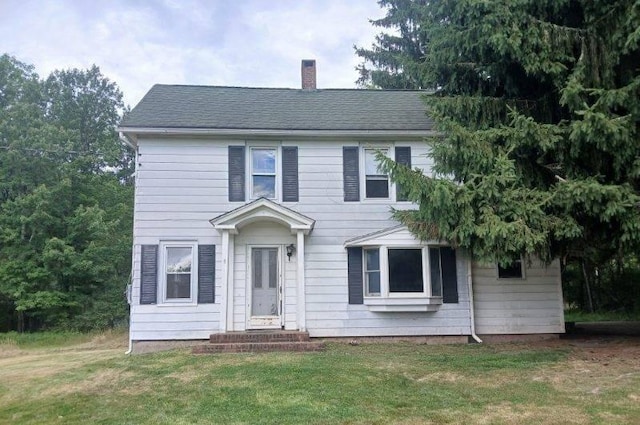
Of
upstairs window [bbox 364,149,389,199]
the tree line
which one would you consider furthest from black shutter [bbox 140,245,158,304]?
the tree line

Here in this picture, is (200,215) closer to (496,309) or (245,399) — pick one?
(245,399)

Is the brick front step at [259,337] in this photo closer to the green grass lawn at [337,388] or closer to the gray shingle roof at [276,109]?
the green grass lawn at [337,388]

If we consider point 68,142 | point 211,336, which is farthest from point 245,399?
point 68,142

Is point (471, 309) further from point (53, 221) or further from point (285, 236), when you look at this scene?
point (53, 221)

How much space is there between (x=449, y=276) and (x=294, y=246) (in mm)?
3573

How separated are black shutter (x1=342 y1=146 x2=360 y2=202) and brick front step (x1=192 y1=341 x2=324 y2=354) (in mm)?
3437

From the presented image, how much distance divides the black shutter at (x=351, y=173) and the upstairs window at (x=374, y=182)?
0.76 ft

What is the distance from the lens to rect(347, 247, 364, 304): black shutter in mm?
10523

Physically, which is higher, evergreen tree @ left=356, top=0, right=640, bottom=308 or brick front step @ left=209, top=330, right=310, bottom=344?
evergreen tree @ left=356, top=0, right=640, bottom=308

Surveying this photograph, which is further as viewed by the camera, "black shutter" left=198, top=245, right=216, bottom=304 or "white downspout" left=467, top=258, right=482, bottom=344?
"white downspout" left=467, top=258, right=482, bottom=344

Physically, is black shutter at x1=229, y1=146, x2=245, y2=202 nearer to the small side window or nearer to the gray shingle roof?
the gray shingle roof

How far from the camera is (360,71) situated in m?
27.2

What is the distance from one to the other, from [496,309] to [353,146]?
16.3 feet

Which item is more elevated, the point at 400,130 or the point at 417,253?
the point at 400,130
